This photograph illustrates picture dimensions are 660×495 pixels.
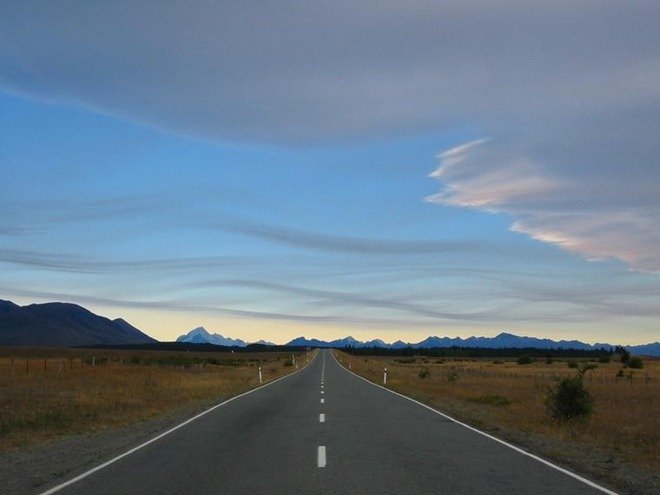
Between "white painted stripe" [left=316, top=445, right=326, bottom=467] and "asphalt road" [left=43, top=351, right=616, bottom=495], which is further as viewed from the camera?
"white painted stripe" [left=316, top=445, right=326, bottom=467]

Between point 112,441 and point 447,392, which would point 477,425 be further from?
point 447,392

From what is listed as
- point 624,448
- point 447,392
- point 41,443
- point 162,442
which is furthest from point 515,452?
point 447,392

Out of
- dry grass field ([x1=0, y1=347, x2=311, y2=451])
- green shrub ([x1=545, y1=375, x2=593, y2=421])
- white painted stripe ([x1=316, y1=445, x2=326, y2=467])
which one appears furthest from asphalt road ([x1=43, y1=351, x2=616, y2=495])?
green shrub ([x1=545, y1=375, x2=593, y2=421])

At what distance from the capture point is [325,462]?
1305 centimetres

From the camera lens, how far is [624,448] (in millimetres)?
16672

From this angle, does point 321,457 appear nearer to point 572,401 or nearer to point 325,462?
point 325,462

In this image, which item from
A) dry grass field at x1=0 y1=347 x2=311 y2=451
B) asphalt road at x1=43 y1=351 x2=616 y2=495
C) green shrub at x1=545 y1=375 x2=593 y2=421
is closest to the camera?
asphalt road at x1=43 y1=351 x2=616 y2=495

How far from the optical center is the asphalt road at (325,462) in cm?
1065

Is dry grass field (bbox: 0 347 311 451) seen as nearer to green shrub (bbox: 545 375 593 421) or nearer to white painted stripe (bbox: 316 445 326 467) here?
white painted stripe (bbox: 316 445 326 467)

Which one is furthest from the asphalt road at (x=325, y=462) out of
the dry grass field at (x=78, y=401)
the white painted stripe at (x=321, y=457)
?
the dry grass field at (x=78, y=401)

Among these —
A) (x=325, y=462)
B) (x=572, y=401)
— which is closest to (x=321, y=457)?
(x=325, y=462)

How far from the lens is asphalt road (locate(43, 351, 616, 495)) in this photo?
10.6 metres

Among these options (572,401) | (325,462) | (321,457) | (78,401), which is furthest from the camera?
(78,401)

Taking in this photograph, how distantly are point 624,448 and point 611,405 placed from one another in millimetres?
20494
